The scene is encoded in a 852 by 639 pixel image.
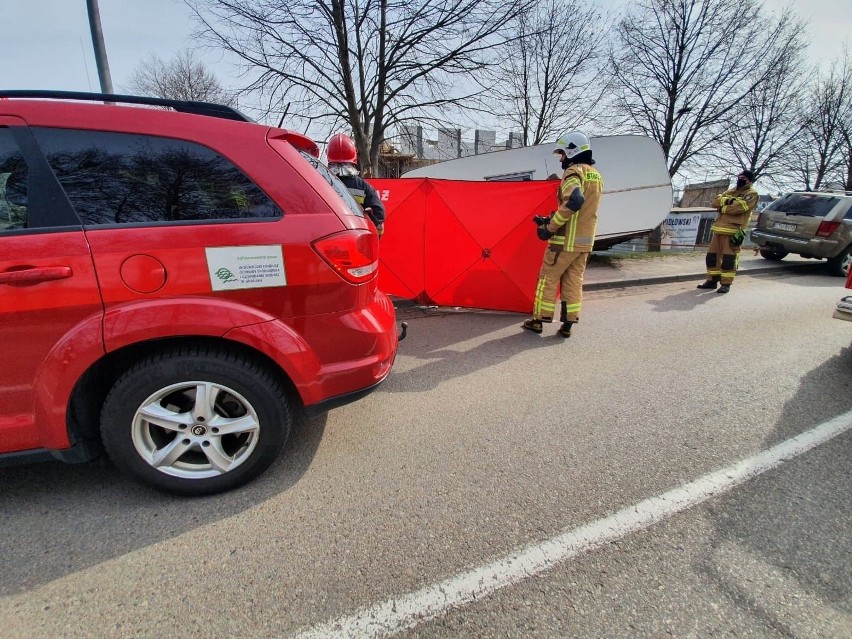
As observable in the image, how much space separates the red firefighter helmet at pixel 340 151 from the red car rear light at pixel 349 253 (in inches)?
98.0

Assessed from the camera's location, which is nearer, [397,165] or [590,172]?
[590,172]

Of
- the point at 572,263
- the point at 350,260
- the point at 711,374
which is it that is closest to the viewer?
the point at 350,260

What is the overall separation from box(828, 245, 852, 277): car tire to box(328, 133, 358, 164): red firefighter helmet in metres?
11.2

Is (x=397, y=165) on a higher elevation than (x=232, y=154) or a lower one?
higher

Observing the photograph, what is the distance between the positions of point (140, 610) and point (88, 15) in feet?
22.8

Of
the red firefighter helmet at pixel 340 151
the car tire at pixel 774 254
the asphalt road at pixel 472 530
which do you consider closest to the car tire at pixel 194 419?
the asphalt road at pixel 472 530

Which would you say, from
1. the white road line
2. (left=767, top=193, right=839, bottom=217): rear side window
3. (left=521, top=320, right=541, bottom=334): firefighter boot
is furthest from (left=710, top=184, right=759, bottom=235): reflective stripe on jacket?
the white road line

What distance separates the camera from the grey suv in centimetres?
908

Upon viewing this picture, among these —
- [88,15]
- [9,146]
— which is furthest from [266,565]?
[88,15]

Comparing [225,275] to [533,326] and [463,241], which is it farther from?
[463,241]

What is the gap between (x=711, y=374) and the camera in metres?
3.79

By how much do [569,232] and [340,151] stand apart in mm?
2696

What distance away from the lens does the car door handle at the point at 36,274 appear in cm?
172

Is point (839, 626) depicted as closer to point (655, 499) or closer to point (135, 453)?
point (655, 499)
